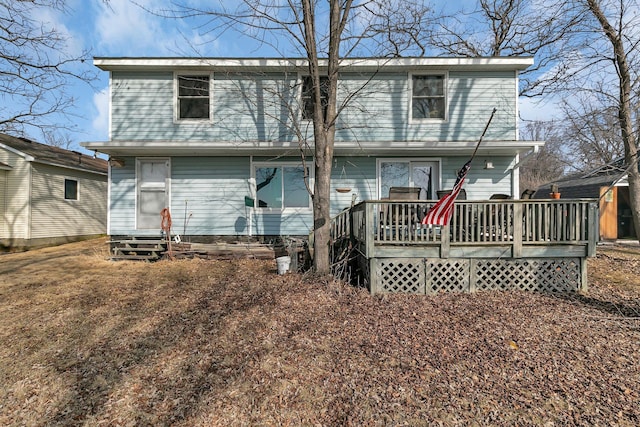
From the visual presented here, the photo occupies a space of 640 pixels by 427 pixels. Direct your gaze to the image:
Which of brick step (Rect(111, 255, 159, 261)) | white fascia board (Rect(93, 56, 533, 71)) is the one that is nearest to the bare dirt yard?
brick step (Rect(111, 255, 159, 261))

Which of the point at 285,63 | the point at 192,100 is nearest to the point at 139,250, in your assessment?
the point at 192,100

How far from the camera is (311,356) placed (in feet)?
11.5

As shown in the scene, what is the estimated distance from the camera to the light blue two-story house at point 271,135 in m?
8.73

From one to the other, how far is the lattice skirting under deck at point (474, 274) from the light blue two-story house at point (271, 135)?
3.35 m

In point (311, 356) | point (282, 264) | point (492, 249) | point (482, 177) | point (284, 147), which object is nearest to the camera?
point (311, 356)

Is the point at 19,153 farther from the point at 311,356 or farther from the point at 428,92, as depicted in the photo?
the point at 428,92

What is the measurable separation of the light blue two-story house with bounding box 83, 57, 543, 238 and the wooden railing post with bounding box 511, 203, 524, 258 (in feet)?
10.6

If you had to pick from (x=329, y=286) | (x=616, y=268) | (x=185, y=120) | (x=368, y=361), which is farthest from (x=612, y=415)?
(x=185, y=120)

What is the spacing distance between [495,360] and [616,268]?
5.90 meters

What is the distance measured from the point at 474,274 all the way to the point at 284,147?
518cm

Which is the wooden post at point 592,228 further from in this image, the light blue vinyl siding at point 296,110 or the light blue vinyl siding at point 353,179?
the light blue vinyl siding at point 353,179

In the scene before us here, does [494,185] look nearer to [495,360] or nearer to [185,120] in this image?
[495,360]

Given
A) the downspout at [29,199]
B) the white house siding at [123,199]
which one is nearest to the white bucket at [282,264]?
the white house siding at [123,199]

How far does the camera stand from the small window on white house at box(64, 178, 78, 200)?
1285 centimetres
